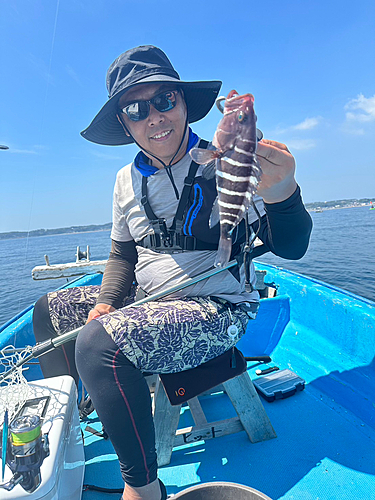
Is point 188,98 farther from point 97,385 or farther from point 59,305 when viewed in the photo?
point 97,385

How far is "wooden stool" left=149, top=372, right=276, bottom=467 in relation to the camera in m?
2.30

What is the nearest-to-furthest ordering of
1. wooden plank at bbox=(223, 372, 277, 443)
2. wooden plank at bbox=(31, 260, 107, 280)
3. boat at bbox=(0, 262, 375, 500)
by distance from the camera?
boat at bbox=(0, 262, 375, 500) → wooden plank at bbox=(223, 372, 277, 443) → wooden plank at bbox=(31, 260, 107, 280)

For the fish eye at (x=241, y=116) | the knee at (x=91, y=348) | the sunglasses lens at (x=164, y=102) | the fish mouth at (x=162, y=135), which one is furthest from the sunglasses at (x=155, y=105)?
the knee at (x=91, y=348)

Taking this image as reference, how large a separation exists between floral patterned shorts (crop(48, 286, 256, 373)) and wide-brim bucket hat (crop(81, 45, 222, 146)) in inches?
57.3

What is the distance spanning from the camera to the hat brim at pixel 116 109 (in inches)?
84.7

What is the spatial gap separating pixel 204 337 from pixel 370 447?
1.67 m

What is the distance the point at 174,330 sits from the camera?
70.5 inches

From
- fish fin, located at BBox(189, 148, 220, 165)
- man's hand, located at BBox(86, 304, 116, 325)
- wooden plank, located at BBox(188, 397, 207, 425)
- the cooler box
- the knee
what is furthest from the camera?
wooden plank, located at BBox(188, 397, 207, 425)

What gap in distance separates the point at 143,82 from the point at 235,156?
0.98 meters

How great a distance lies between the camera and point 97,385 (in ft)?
5.40

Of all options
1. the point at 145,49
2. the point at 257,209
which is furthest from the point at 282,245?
the point at 145,49

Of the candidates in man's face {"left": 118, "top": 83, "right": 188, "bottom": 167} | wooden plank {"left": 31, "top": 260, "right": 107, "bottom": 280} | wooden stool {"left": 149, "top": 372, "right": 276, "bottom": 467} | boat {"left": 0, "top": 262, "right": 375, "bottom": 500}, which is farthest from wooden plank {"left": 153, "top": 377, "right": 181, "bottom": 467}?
wooden plank {"left": 31, "top": 260, "right": 107, "bottom": 280}

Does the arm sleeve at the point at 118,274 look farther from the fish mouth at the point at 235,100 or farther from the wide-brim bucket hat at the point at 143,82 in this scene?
the fish mouth at the point at 235,100

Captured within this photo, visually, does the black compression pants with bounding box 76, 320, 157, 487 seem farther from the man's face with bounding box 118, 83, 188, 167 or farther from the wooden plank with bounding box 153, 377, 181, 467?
the man's face with bounding box 118, 83, 188, 167
